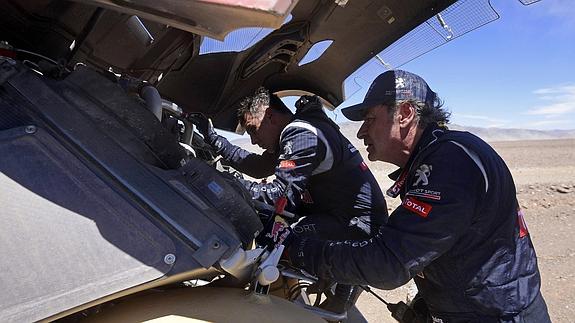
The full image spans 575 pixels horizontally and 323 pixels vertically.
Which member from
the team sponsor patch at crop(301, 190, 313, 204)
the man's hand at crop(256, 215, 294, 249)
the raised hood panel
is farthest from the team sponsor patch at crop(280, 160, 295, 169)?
the raised hood panel

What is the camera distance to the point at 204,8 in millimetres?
1389

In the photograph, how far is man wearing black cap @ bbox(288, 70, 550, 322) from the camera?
203 centimetres

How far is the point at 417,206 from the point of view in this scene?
6.72 feet

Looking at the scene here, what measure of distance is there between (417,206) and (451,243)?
191mm

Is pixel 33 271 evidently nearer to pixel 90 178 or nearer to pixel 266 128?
pixel 90 178

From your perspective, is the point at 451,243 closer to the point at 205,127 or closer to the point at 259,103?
the point at 259,103

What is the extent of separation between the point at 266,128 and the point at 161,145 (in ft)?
6.61

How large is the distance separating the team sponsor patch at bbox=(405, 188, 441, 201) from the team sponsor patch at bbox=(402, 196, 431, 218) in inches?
0.9

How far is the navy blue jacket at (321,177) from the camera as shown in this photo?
3271 millimetres

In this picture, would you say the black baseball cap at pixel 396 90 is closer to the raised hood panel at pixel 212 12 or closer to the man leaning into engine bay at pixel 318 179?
the man leaning into engine bay at pixel 318 179

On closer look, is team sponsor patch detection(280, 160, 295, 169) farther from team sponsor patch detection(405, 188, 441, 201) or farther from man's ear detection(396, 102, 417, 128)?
team sponsor patch detection(405, 188, 441, 201)

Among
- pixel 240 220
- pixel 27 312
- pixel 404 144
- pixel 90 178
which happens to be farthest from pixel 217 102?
pixel 27 312

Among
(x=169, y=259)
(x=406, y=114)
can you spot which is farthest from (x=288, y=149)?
(x=169, y=259)

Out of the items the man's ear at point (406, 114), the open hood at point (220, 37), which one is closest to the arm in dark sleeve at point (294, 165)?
the open hood at point (220, 37)
